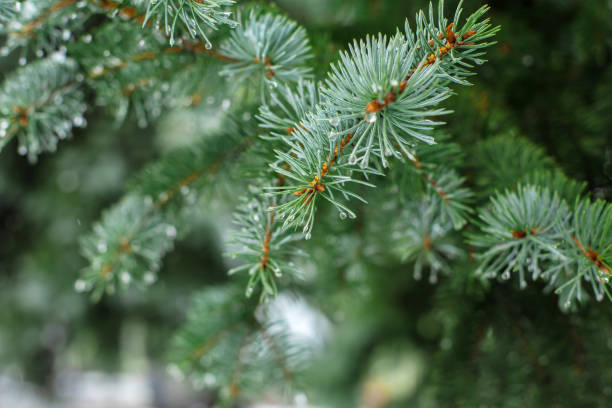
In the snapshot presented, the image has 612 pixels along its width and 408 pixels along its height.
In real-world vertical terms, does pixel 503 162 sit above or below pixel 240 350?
above

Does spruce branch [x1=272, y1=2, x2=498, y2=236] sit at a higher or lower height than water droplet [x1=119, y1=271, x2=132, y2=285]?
higher

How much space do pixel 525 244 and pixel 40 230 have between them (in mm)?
1658

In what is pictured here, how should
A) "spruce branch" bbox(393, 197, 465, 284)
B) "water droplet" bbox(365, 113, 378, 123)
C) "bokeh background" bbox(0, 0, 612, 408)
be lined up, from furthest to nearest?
"bokeh background" bbox(0, 0, 612, 408) < "spruce branch" bbox(393, 197, 465, 284) < "water droplet" bbox(365, 113, 378, 123)

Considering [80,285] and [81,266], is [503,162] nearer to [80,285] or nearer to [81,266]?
[80,285]

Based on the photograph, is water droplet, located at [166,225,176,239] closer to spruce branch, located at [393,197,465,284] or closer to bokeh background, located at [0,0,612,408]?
spruce branch, located at [393,197,465,284]

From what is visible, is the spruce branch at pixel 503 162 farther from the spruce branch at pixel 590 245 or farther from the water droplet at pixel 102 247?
the water droplet at pixel 102 247

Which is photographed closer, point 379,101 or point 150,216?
point 379,101

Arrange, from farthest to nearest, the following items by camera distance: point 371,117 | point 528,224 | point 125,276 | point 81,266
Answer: point 81,266 < point 125,276 < point 528,224 < point 371,117

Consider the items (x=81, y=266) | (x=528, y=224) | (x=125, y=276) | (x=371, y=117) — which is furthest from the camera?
(x=81, y=266)

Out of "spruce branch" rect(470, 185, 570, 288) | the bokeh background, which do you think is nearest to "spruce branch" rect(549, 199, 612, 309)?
"spruce branch" rect(470, 185, 570, 288)

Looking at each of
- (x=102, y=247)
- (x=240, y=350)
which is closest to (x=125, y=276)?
(x=102, y=247)

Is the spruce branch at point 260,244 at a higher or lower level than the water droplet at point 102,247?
higher

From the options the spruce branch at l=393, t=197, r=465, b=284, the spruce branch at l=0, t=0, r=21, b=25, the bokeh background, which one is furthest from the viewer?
the bokeh background

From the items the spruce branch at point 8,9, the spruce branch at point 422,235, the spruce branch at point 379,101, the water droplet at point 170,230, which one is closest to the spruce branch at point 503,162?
the spruce branch at point 422,235
